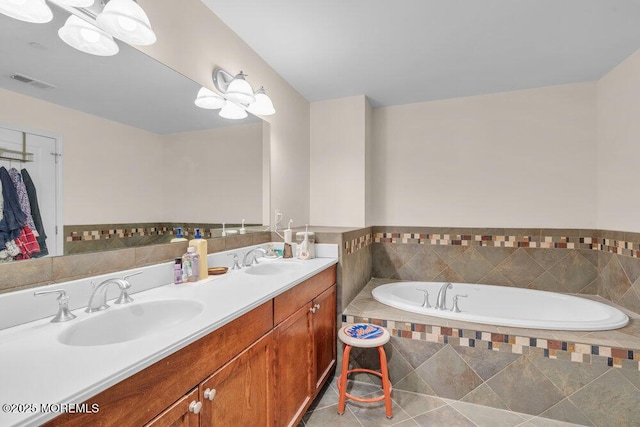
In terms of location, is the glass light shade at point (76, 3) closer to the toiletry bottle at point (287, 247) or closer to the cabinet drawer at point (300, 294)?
the cabinet drawer at point (300, 294)

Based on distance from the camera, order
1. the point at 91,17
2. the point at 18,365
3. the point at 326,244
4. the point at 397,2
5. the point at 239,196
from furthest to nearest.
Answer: the point at 326,244 → the point at 239,196 → the point at 397,2 → the point at 91,17 → the point at 18,365

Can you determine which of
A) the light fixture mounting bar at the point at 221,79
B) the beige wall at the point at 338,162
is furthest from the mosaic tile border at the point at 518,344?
the light fixture mounting bar at the point at 221,79

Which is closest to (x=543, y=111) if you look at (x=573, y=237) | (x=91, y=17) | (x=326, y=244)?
(x=573, y=237)

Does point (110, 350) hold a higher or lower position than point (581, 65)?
lower

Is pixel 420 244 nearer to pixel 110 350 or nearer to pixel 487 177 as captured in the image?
pixel 487 177

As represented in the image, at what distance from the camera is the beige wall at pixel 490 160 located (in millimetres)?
2691

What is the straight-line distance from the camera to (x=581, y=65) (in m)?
2.36

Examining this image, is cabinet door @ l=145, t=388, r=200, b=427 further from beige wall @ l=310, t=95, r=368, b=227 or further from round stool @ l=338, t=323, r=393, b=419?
beige wall @ l=310, t=95, r=368, b=227

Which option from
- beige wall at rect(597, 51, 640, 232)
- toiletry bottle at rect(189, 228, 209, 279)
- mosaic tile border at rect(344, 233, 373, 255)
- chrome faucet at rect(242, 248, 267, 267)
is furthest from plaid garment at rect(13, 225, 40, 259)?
beige wall at rect(597, 51, 640, 232)

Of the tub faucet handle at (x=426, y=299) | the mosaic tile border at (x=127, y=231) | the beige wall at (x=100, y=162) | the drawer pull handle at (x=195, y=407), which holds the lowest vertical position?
the tub faucet handle at (x=426, y=299)

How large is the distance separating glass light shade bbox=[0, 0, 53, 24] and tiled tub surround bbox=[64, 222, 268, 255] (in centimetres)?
71

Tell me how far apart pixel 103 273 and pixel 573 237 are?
3.39 meters

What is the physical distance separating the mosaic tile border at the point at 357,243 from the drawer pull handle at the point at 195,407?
1.54m

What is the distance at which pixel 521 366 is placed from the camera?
184 centimetres
